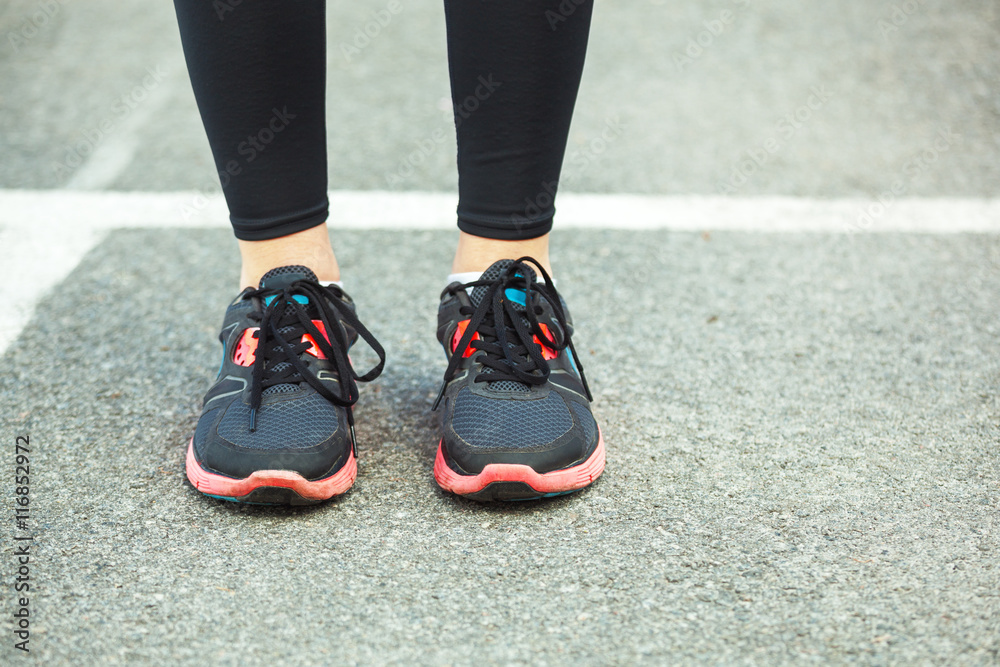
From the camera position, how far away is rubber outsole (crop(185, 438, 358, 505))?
1159 mm

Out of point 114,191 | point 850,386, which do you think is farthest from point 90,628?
point 114,191

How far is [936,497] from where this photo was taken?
48.9 inches

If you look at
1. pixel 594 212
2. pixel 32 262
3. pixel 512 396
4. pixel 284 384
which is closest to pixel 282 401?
pixel 284 384

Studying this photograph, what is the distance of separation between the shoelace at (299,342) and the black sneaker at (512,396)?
14 centimetres

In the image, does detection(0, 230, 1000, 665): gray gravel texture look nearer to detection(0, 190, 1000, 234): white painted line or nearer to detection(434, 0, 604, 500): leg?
detection(434, 0, 604, 500): leg

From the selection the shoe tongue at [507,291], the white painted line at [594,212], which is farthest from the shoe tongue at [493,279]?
the white painted line at [594,212]

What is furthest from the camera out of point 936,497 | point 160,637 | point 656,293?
point 656,293

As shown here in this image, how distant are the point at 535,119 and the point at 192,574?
2.55 feet

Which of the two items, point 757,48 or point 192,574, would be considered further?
point 757,48

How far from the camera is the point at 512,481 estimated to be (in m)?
1.18

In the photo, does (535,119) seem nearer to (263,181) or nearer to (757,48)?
(263,181)

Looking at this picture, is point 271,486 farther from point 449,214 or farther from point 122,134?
point 122,134

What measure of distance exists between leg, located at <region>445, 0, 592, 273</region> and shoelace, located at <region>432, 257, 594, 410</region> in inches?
1.9

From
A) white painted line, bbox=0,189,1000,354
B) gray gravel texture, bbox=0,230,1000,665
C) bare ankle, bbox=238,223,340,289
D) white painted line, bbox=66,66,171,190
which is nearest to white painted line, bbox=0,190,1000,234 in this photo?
white painted line, bbox=0,189,1000,354
